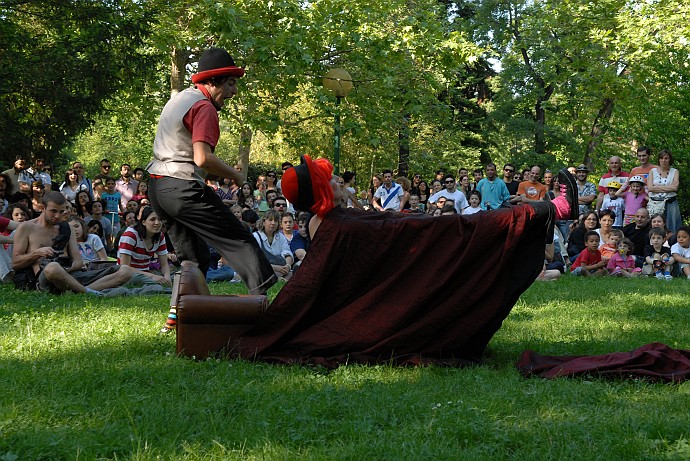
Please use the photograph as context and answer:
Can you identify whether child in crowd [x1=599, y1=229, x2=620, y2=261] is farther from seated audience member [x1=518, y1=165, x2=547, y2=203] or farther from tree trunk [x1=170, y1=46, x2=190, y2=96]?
tree trunk [x1=170, y1=46, x2=190, y2=96]

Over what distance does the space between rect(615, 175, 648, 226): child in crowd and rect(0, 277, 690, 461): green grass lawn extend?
8.58m

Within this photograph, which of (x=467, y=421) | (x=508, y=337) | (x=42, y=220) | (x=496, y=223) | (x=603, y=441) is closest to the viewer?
(x=603, y=441)

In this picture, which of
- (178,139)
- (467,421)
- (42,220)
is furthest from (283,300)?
(42,220)

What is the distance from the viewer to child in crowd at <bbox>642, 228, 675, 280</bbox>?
13.4 meters

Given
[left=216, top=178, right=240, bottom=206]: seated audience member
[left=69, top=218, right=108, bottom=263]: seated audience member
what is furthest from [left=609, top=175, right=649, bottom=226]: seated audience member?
[left=69, top=218, right=108, bottom=263]: seated audience member

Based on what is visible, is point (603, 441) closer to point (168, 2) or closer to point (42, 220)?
point (42, 220)

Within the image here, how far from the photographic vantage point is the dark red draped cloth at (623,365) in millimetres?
5359

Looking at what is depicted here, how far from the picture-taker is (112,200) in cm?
1728

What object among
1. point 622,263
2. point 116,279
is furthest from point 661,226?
point 116,279

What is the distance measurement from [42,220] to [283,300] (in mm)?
5526

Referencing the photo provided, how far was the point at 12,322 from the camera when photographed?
731cm

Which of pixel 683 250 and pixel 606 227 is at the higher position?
pixel 606 227

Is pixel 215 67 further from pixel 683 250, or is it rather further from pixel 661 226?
pixel 661 226

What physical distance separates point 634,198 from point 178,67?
13152 mm
